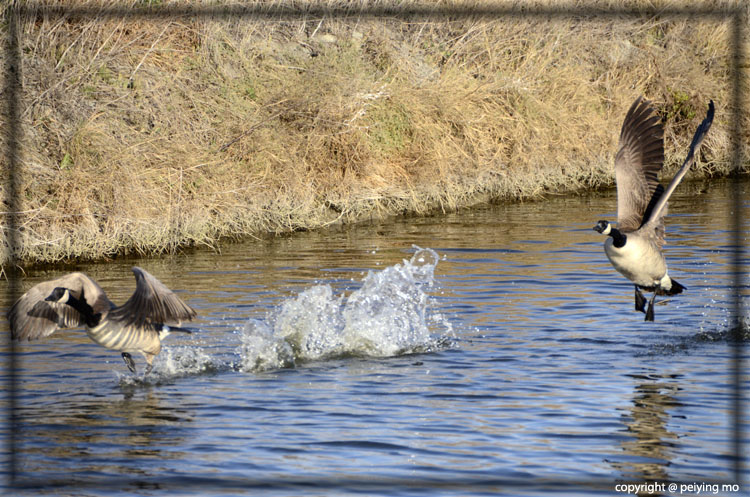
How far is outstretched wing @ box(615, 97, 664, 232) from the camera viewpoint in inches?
332

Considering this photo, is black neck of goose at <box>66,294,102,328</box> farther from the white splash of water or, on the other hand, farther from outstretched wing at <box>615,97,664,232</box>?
outstretched wing at <box>615,97,664,232</box>

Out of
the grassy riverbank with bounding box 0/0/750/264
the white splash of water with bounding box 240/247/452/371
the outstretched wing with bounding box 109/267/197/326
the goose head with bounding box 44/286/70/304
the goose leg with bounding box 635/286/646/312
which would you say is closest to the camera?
the outstretched wing with bounding box 109/267/197/326

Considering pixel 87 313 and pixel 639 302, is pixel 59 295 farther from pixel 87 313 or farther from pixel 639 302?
pixel 639 302

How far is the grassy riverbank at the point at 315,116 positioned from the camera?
14188 millimetres

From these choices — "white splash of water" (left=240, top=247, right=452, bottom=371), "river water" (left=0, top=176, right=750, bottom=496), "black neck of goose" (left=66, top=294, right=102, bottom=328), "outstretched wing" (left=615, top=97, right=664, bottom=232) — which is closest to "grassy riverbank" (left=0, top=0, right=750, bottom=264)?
"river water" (left=0, top=176, right=750, bottom=496)

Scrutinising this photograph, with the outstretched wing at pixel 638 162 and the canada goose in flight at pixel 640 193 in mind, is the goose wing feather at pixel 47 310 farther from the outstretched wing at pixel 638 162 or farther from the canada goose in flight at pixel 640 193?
the outstretched wing at pixel 638 162

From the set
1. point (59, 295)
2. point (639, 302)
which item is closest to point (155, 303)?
point (59, 295)

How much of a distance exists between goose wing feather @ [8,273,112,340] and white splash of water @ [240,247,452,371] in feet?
4.88

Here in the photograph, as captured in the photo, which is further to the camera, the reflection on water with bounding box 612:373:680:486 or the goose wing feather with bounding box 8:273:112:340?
the goose wing feather with bounding box 8:273:112:340

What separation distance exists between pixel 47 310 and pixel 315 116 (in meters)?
9.68

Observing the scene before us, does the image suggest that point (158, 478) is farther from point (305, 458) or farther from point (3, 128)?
point (3, 128)

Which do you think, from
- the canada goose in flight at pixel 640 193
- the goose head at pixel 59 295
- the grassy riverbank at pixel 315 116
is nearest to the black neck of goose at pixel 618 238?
the canada goose in flight at pixel 640 193

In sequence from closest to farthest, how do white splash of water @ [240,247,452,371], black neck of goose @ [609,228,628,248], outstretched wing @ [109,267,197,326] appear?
outstretched wing @ [109,267,197,326]
black neck of goose @ [609,228,628,248]
white splash of water @ [240,247,452,371]

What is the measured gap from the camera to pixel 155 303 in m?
6.95
